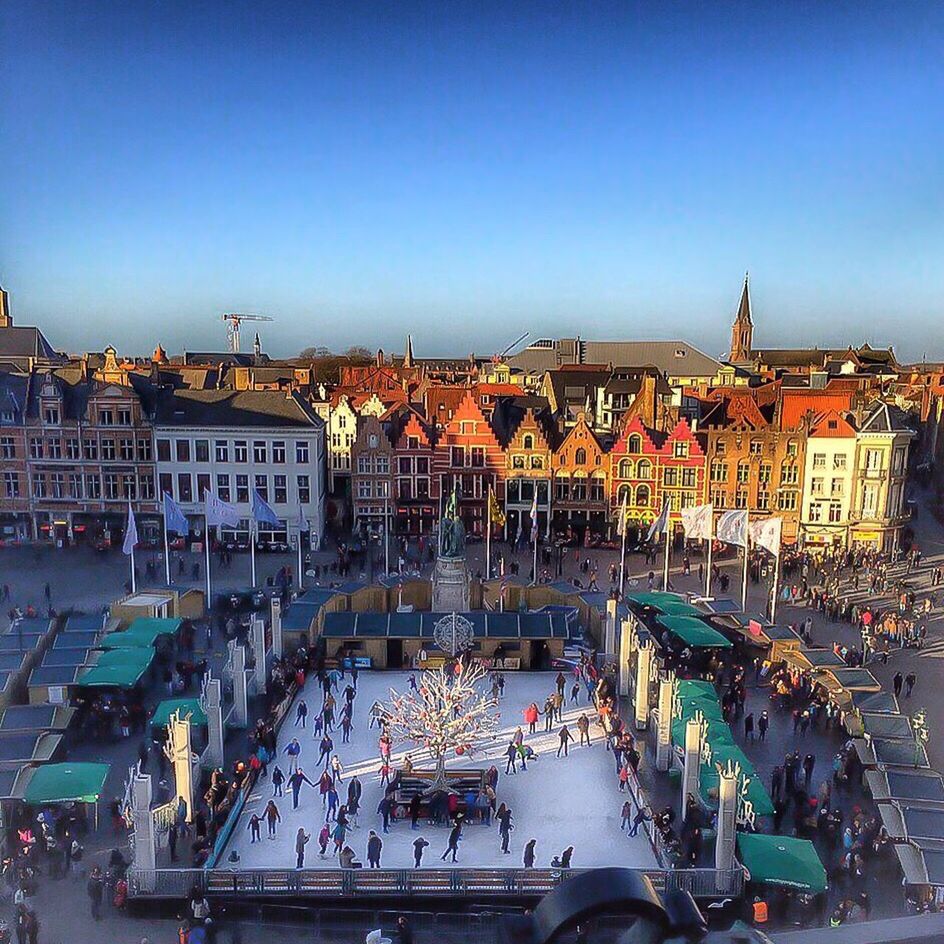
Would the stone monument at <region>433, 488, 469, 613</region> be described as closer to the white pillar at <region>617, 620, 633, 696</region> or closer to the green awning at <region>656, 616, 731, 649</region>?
the green awning at <region>656, 616, 731, 649</region>

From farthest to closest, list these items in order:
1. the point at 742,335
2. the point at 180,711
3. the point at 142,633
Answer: the point at 742,335 < the point at 142,633 < the point at 180,711

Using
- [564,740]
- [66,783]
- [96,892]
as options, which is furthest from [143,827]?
[564,740]

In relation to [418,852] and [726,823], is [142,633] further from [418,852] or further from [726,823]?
[726,823]

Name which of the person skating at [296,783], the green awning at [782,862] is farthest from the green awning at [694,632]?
the person skating at [296,783]

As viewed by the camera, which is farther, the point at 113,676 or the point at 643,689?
the point at 113,676

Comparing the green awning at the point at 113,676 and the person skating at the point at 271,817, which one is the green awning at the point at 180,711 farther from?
the person skating at the point at 271,817

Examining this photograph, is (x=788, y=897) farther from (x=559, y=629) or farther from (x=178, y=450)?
(x=178, y=450)

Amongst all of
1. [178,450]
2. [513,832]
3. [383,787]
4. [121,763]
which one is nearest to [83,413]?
[178,450]
